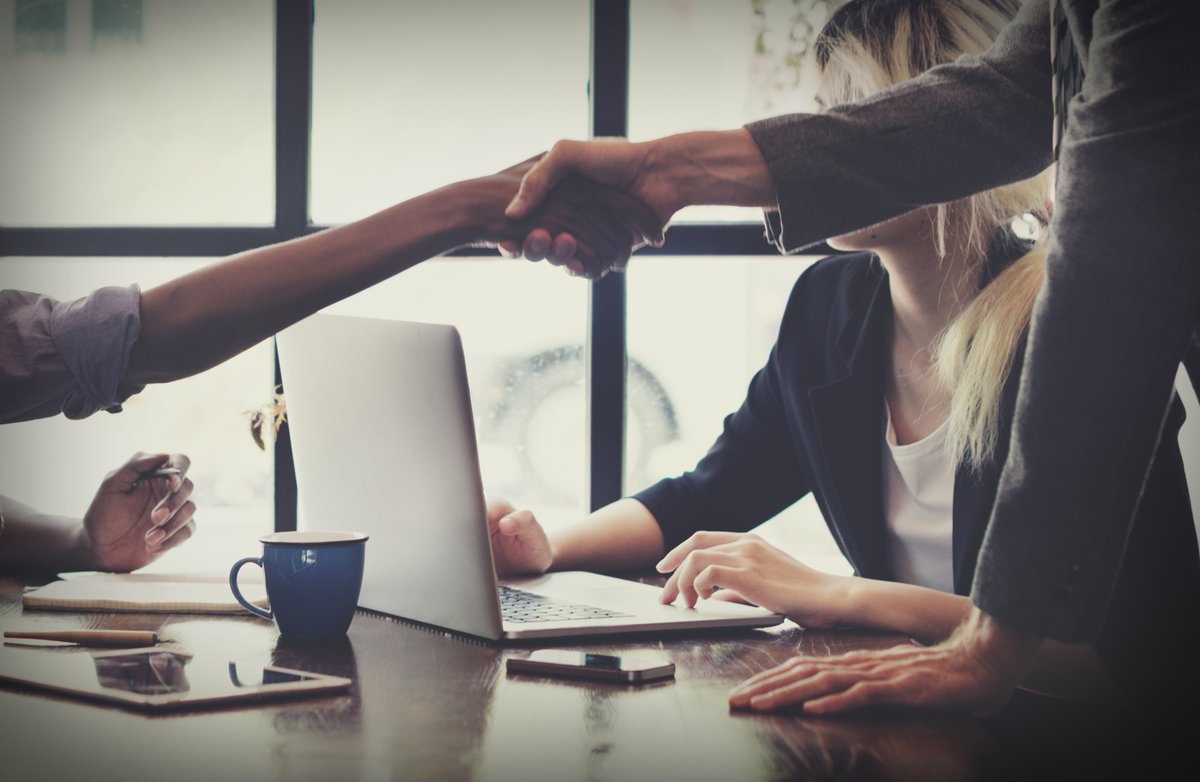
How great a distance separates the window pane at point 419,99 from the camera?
274 cm

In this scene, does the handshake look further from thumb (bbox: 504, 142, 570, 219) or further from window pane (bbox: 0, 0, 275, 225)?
window pane (bbox: 0, 0, 275, 225)

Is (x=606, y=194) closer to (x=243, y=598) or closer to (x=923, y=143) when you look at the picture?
(x=923, y=143)

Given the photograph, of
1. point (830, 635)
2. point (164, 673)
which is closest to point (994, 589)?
point (830, 635)

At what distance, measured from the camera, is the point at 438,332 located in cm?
92

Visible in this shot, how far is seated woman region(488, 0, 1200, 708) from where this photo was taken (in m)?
1.02

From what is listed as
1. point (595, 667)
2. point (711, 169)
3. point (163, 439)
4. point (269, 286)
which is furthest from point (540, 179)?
point (163, 439)

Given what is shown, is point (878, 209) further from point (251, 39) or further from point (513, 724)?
point (251, 39)

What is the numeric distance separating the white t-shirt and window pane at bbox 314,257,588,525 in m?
1.28

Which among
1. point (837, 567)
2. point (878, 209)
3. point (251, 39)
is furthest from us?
point (251, 39)

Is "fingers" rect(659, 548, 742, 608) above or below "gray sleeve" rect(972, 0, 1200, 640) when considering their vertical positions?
below

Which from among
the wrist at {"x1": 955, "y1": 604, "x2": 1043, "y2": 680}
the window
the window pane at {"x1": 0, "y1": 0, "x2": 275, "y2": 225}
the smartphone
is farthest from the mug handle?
the window pane at {"x1": 0, "y1": 0, "x2": 275, "y2": 225}

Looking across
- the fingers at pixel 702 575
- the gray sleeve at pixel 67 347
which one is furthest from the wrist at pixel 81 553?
the fingers at pixel 702 575

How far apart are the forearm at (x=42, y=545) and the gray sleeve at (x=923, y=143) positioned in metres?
1.00

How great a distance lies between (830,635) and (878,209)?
432 millimetres
